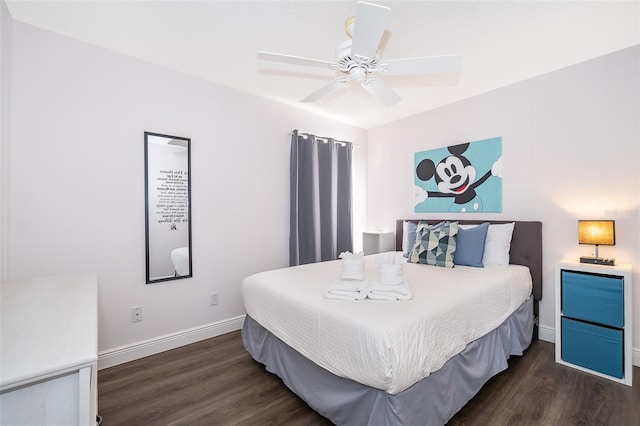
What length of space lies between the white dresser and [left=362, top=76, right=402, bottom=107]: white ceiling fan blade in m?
1.98

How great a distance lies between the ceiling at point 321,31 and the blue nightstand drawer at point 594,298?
5.94ft

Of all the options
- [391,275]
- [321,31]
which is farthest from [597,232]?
[321,31]

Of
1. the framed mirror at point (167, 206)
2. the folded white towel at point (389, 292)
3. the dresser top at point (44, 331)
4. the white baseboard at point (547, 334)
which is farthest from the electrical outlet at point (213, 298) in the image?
the white baseboard at point (547, 334)

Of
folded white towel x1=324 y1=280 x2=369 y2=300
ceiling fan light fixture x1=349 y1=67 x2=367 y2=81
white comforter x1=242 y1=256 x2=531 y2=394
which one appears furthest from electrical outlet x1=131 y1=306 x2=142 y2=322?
ceiling fan light fixture x1=349 y1=67 x2=367 y2=81

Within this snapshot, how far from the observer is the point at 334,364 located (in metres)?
1.51

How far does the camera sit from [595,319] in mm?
2176

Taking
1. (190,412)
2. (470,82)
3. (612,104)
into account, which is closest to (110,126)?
(190,412)

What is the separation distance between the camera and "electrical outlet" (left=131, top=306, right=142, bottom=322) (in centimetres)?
244

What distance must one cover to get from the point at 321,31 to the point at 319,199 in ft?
6.63

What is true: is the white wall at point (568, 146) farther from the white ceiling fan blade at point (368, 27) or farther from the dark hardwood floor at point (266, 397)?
the white ceiling fan blade at point (368, 27)

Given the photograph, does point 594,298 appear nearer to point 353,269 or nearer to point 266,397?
point 353,269

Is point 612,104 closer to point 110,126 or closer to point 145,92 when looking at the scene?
point 145,92

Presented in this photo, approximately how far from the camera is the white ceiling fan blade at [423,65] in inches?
68.8

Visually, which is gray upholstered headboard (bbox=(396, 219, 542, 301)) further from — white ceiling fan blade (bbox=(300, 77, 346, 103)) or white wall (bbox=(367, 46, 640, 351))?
white ceiling fan blade (bbox=(300, 77, 346, 103))
